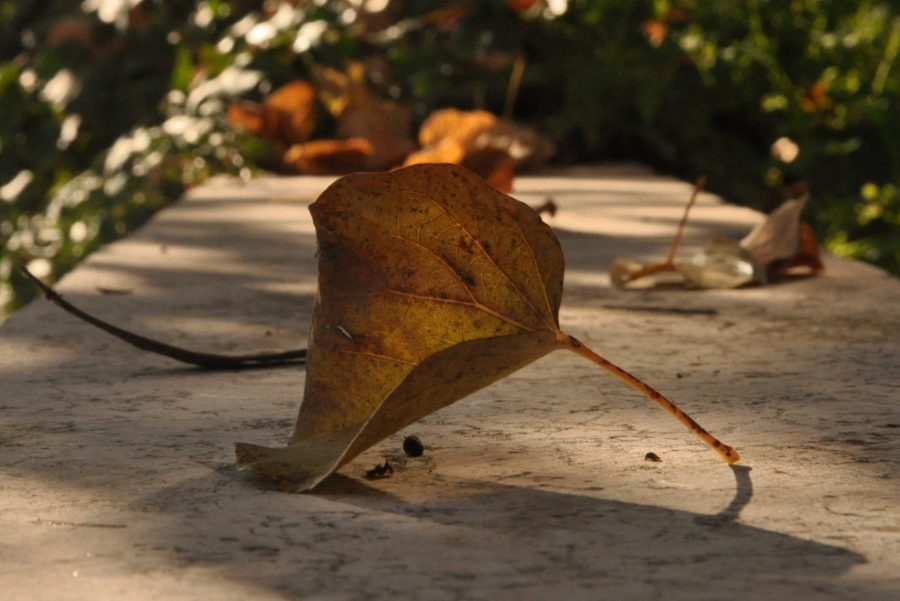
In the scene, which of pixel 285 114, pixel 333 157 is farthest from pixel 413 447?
pixel 285 114

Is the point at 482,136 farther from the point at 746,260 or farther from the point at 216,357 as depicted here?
the point at 216,357

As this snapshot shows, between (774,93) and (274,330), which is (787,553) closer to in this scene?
(274,330)

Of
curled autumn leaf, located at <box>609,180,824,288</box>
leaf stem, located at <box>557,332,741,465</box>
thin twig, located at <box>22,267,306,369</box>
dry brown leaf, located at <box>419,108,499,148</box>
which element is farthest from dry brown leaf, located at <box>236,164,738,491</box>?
dry brown leaf, located at <box>419,108,499,148</box>

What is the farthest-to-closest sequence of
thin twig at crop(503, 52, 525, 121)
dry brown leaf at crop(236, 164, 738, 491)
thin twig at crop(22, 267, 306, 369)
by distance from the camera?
thin twig at crop(503, 52, 525, 121) → thin twig at crop(22, 267, 306, 369) → dry brown leaf at crop(236, 164, 738, 491)

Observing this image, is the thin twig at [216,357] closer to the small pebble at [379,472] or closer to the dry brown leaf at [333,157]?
the small pebble at [379,472]

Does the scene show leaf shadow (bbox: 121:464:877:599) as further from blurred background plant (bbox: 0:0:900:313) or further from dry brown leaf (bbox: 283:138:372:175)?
blurred background plant (bbox: 0:0:900:313)

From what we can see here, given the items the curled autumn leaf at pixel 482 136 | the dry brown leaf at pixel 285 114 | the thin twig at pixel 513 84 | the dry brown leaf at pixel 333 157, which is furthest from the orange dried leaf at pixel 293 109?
the thin twig at pixel 513 84

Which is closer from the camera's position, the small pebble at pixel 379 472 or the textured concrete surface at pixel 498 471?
the textured concrete surface at pixel 498 471

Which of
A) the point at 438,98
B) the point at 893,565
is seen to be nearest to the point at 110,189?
the point at 438,98
